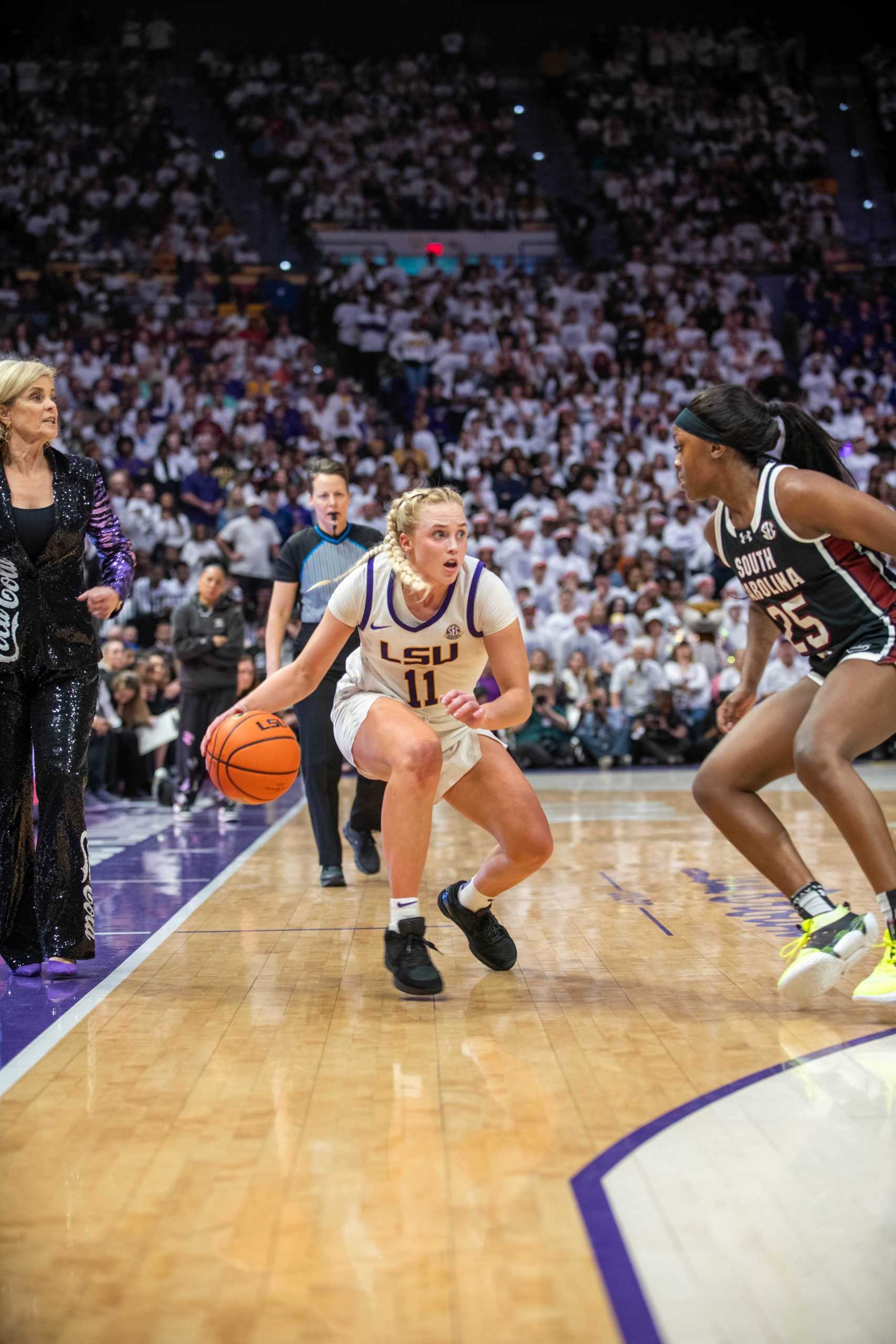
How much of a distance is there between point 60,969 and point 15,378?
186 cm

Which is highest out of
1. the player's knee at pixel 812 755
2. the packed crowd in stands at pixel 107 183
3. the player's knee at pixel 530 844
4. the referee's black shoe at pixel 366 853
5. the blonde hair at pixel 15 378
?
the packed crowd in stands at pixel 107 183

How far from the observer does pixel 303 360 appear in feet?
59.8

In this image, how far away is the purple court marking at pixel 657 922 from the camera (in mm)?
4859

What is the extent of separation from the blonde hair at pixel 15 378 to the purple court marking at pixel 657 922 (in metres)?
2.85

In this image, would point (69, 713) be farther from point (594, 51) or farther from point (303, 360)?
point (594, 51)

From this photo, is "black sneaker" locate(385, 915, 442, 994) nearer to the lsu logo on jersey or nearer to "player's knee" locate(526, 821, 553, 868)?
"player's knee" locate(526, 821, 553, 868)

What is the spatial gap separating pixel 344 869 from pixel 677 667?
299 inches

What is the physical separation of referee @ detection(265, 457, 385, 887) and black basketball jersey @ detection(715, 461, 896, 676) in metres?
2.62

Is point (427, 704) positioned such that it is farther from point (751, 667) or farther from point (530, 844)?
point (751, 667)

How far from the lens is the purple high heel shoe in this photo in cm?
424

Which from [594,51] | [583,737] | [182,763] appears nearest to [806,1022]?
[182,763]

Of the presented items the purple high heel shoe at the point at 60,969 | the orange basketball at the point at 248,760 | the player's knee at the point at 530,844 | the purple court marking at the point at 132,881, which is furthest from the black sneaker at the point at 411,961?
the purple high heel shoe at the point at 60,969

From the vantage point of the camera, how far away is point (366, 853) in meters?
6.51

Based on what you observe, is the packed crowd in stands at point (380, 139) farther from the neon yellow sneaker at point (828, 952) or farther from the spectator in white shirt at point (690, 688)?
the neon yellow sneaker at point (828, 952)
